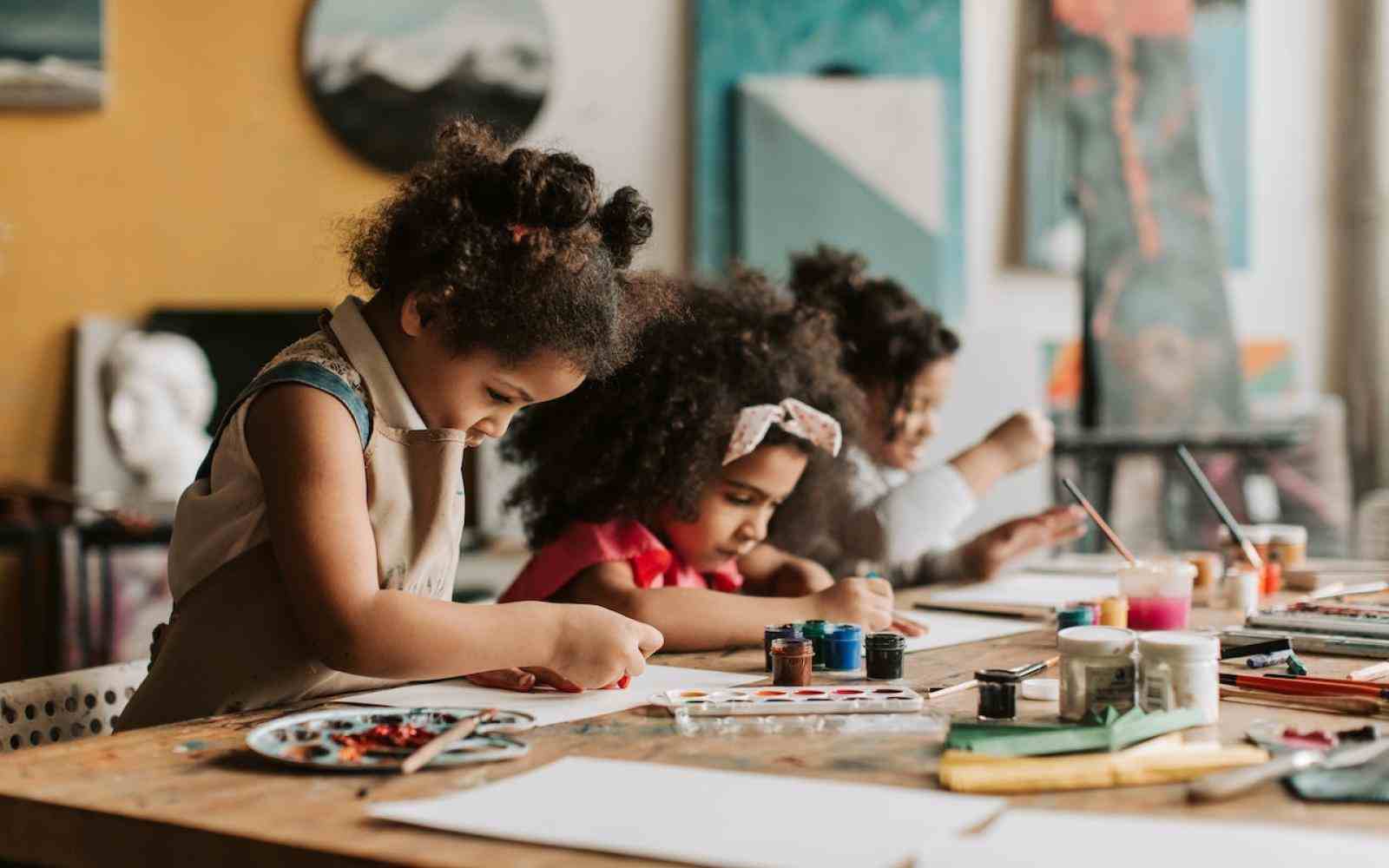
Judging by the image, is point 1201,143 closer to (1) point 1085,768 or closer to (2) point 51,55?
(2) point 51,55

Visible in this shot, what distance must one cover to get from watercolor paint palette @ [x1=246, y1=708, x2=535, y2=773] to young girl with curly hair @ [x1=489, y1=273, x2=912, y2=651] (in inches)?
19.7

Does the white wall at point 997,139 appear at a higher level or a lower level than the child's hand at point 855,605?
higher

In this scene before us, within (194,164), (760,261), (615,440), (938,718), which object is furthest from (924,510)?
(194,164)

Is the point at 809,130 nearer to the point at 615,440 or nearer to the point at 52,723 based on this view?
the point at 615,440

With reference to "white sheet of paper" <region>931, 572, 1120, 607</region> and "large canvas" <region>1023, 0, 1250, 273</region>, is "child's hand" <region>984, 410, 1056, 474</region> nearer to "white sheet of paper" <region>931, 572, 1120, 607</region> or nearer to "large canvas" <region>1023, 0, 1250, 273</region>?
"white sheet of paper" <region>931, 572, 1120, 607</region>

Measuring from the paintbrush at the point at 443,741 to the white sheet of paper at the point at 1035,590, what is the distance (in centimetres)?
102

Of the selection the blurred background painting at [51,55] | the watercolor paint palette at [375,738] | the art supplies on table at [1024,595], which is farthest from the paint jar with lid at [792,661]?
the blurred background painting at [51,55]

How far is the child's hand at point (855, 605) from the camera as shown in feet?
5.44

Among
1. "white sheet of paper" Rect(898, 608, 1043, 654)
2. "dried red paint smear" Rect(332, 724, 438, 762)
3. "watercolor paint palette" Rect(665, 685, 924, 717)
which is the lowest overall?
"white sheet of paper" Rect(898, 608, 1043, 654)

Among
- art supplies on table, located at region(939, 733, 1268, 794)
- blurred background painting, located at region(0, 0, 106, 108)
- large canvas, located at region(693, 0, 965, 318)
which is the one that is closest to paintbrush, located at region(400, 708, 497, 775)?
art supplies on table, located at region(939, 733, 1268, 794)

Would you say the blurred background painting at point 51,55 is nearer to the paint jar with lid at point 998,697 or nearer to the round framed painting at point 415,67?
the round framed painting at point 415,67

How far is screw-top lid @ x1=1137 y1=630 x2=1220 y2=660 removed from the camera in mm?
1149

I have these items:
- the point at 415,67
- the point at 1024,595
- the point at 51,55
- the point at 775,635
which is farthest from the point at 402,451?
the point at 51,55

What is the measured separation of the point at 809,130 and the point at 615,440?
285cm
